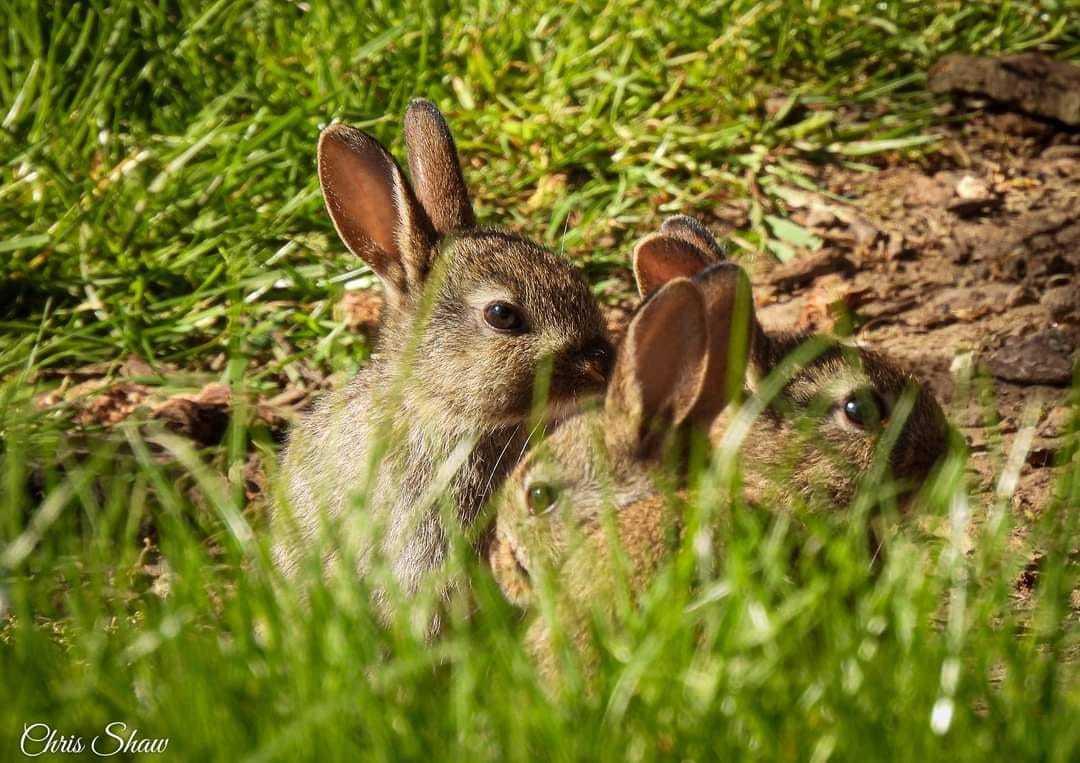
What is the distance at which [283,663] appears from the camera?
3.30 m

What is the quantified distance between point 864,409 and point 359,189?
1.85 metres

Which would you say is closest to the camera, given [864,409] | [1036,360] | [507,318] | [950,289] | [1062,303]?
[864,409]

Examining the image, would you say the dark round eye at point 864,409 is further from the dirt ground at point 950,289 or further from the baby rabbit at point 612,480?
the baby rabbit at point 612,480

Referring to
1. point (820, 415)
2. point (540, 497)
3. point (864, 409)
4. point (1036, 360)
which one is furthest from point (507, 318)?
point (1036, 360)

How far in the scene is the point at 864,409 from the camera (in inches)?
192

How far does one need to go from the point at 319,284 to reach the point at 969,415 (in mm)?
2655

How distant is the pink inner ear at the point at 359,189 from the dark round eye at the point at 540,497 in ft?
4.16

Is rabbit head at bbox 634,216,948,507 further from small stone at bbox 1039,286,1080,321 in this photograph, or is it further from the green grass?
small stone at bbox 1039,286,1080,321

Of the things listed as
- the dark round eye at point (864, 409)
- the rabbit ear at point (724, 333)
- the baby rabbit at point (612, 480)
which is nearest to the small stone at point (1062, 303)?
the dark round eye at point (864, 409)

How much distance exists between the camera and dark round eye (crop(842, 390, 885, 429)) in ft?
16.0
